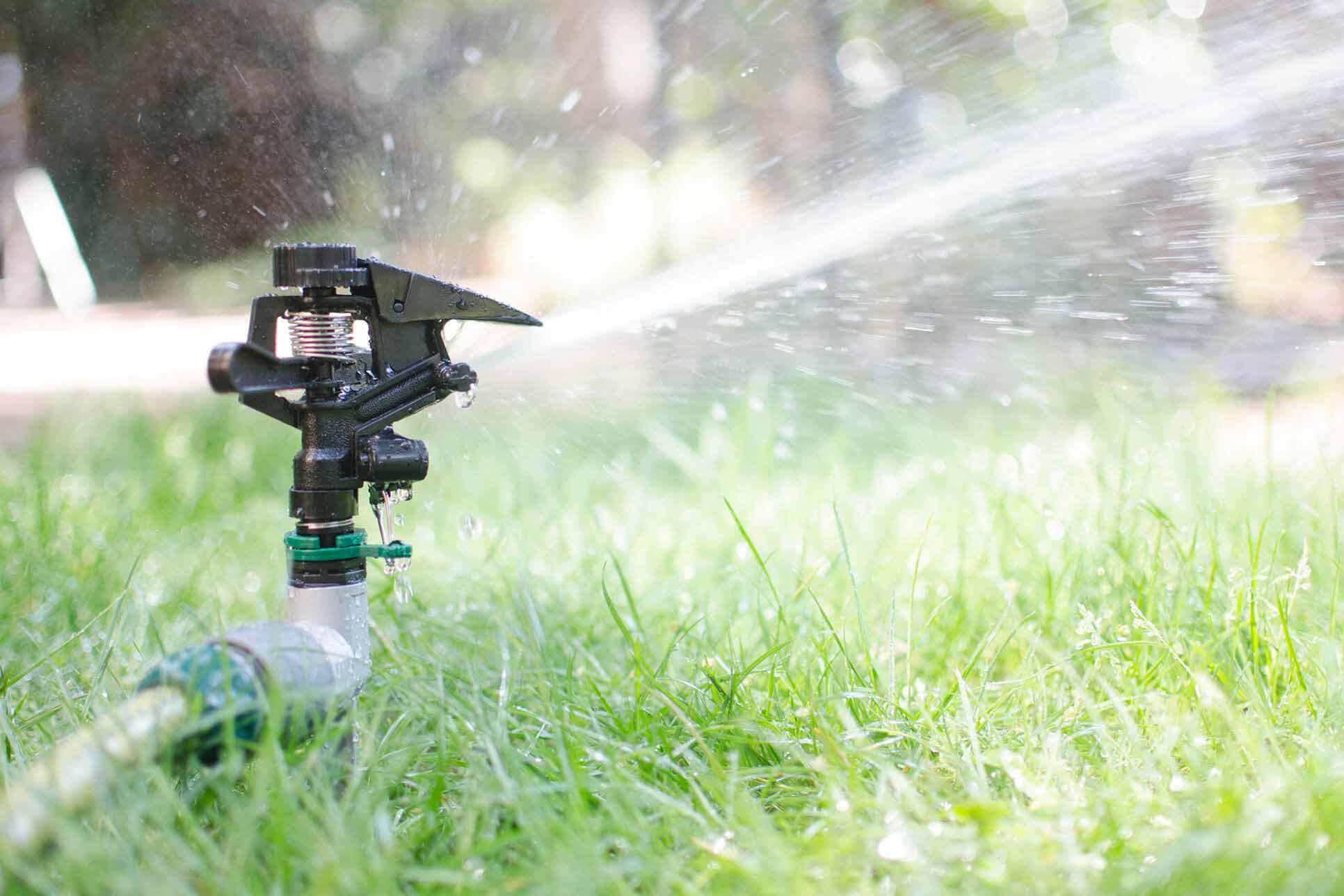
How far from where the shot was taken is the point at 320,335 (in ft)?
2.90

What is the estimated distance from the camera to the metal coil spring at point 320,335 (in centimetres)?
88

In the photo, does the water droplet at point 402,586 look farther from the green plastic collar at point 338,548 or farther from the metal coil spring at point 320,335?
the metal coil spring at point 320,335

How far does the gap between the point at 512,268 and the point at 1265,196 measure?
1.65 metres

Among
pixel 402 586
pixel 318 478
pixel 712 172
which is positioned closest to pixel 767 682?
pixel 402 586

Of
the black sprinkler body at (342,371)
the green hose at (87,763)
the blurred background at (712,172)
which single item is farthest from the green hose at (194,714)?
the blurred background at (712,172)

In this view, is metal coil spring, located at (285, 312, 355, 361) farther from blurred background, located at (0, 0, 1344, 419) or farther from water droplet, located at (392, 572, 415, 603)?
blurred background, located at (0, 0, 1344, 419)

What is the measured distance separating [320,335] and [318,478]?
0.35ft

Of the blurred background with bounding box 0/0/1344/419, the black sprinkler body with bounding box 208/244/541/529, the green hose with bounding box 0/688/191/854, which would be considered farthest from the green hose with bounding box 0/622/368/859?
the blurred background with bounding box 0/0/1344/419

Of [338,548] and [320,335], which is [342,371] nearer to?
[320,335]

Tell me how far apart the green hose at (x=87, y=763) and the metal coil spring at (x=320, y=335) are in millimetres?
264

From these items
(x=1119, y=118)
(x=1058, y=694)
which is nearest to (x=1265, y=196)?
(x=1119, y=118)

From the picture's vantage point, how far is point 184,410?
256cm

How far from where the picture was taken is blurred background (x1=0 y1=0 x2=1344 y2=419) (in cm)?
210

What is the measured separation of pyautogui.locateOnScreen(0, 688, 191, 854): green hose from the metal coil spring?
0.87 feet
